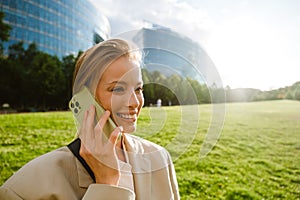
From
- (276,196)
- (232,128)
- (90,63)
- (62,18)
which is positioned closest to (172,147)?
(90,63)

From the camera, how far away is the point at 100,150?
3.04ft

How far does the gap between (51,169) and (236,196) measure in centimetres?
360

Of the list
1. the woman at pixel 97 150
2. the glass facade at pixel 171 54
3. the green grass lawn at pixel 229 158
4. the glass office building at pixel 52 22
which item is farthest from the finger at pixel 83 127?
the glass office building at pixel 52 22

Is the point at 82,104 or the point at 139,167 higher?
the point at 82,104

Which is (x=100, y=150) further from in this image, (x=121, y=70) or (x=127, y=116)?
(x=121, y=70)

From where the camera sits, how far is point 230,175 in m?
4.75

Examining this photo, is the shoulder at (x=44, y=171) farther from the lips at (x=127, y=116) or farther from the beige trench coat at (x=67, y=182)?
the lips at (x=127, y=116)

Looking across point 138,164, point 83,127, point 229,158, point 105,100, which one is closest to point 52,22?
point 229,158

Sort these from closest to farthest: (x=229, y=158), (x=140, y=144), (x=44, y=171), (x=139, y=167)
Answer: (x=44, y=171) < (x=139, y=167) < (x=140, y=144) < (x=229, y=158)

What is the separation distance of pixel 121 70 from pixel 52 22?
33.1 meters

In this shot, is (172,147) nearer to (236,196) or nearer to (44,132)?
(236,196)

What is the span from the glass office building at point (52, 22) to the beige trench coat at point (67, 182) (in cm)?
2617

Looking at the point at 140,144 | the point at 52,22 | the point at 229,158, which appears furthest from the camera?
the point at 52,22

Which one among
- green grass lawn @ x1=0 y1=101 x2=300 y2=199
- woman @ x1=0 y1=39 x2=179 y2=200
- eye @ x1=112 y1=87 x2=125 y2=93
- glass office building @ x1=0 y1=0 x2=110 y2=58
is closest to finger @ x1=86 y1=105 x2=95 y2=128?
woman @ x1=0 y1=39 x2=179 y2=200
